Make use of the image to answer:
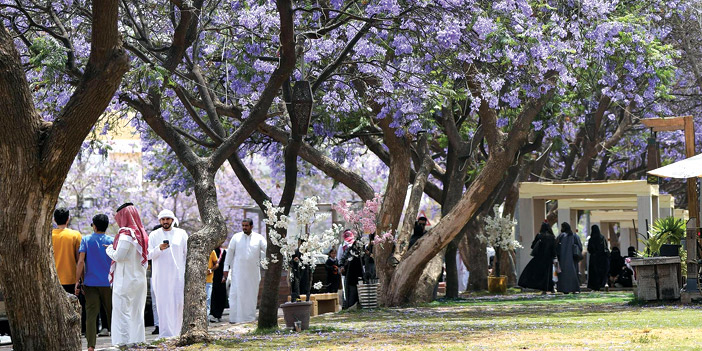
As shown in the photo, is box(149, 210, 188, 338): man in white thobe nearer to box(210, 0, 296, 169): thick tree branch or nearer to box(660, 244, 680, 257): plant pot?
box(210, 0, 296, 169): thick tree branch

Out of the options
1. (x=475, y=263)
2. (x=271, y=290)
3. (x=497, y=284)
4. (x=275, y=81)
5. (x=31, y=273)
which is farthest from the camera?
(x=475, y=263)

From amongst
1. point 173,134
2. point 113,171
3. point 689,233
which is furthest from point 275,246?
point 113,171

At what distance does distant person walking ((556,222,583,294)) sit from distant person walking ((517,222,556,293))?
0.71 feet

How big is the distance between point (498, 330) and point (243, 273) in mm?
6133

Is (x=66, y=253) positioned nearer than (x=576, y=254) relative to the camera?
Yes

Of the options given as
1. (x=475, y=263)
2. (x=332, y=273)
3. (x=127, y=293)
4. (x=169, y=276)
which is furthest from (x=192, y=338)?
(x=475, y=263)

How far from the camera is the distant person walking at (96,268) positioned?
11789mm

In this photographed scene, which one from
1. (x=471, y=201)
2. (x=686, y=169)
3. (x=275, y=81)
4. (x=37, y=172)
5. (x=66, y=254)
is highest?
(x=275, y=81)

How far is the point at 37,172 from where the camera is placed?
8.09 meters

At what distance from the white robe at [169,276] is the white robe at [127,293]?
1054mm

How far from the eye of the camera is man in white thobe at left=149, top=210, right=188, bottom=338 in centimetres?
1315

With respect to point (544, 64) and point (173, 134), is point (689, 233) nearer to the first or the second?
point (544, 64)

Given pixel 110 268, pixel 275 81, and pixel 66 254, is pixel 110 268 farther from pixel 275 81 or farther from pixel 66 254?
pixel 275 81

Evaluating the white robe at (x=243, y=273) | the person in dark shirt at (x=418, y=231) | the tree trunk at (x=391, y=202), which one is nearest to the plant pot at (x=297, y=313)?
the white robe at (x=243, y=273)
